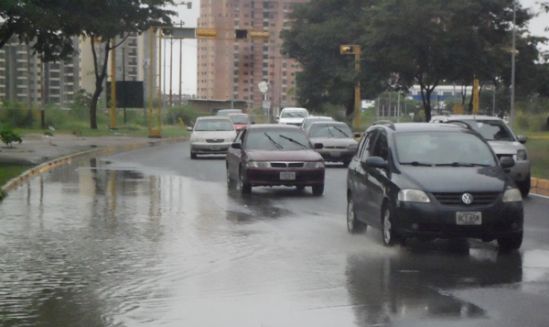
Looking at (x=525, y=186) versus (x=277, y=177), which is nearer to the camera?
(x=277, y=177)

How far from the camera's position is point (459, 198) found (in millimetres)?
12508

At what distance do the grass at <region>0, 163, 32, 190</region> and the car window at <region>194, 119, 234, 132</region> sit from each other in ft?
36.3

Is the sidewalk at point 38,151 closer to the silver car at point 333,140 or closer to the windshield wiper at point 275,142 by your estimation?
the silver car at point 333,140

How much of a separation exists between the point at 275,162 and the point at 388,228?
8856 mm

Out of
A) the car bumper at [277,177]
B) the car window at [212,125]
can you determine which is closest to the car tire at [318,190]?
the car bumper at [277,177]

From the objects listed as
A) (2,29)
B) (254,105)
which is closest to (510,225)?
(2,29)

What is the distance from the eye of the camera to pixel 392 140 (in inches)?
556

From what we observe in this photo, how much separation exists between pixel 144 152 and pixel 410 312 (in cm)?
3492

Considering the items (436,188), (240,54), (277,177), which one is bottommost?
(277,177)

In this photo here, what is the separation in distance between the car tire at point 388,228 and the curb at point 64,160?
8.99 metres

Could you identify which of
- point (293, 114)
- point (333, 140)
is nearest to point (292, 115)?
point (293, 114)

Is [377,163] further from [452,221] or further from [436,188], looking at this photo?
[452,221]

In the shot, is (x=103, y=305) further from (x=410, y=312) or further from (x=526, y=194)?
(x=526, y=194)

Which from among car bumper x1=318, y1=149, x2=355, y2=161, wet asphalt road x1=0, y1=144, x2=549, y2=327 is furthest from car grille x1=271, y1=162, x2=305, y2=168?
car bumper x1=318, y1=149, x2=355, y2=161
